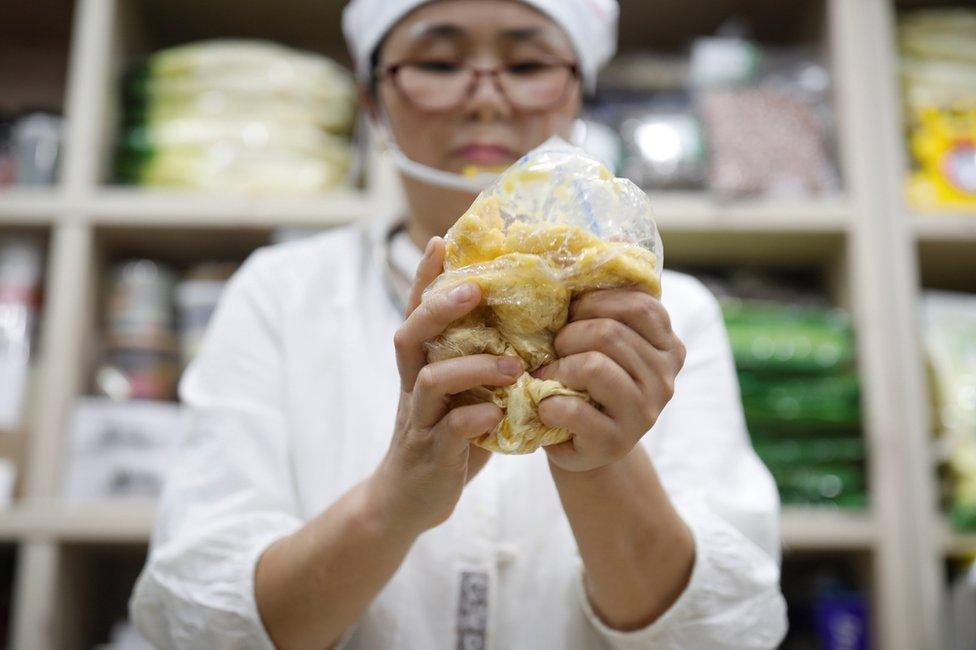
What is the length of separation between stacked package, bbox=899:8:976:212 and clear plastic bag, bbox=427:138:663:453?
112cm

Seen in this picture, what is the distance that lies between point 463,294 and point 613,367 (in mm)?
105

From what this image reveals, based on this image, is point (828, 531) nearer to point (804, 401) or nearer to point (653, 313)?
point (804, 401)

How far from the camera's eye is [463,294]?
54 centimetres

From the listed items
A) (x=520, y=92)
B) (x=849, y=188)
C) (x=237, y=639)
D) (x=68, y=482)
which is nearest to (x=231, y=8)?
(x=68, y=482)

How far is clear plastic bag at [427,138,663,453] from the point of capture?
56cm

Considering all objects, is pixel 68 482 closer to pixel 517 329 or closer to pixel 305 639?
pixel 305 639

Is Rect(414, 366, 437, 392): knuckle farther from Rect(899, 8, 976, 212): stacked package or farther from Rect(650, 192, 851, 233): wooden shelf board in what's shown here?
Rect(899, 8, 976, 212): stacked package

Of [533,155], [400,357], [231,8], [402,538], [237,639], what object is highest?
[231,8]

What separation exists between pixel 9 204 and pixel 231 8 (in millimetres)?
570

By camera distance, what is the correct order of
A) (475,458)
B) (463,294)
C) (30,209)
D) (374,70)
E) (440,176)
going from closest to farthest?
(463,294) → (475,458) → (440,176) → (374,70) → (30,209)

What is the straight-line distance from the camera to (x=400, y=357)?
589mm

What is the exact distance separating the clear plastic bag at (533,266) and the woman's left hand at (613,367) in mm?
10

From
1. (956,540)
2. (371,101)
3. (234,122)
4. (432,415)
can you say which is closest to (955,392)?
(956,540)

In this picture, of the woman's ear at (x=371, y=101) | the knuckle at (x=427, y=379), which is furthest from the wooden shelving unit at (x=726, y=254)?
the knuckle at (x=427, y=379)
